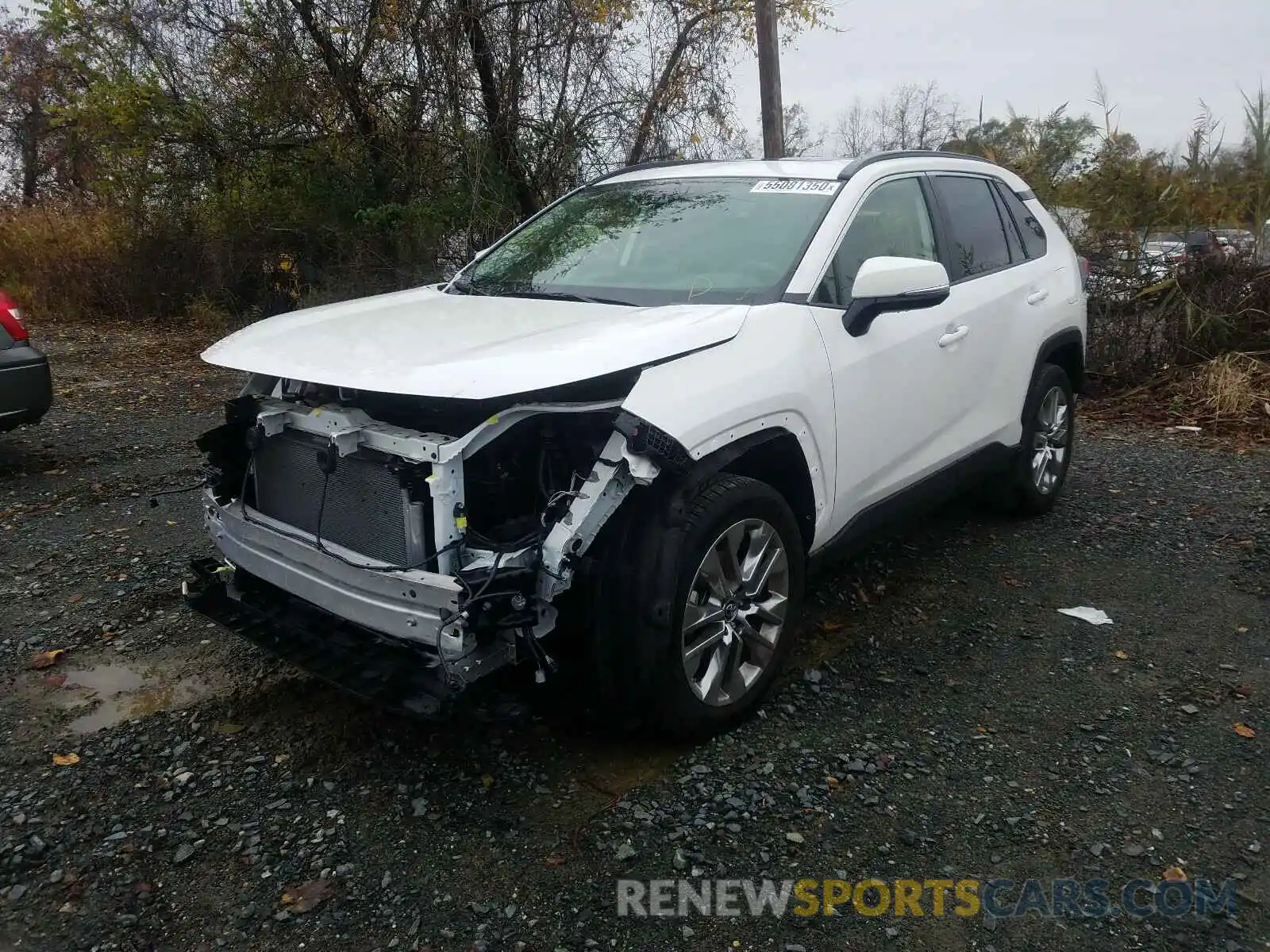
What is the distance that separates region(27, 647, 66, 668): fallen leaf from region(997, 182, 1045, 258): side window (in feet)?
15.4

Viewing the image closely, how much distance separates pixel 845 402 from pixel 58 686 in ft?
9.86

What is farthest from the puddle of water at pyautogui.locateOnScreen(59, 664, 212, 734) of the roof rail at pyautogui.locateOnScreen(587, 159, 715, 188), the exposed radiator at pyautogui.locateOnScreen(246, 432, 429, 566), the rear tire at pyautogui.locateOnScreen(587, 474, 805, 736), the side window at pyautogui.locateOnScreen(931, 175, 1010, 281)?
the side window at pyautogui.locateOnScreen(931, 175, 1010, 281)

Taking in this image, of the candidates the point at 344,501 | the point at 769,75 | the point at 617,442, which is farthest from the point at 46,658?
the point at 769,75

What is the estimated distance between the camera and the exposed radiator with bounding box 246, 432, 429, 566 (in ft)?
9.37

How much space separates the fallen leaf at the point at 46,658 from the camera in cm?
378

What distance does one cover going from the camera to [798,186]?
390 centimetres

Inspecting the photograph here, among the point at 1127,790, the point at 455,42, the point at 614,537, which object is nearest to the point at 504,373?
the point at 614,537

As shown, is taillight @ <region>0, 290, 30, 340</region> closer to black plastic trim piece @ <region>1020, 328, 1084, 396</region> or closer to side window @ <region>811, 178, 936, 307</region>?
side window @ <region>811, 178, 936, 307</region>

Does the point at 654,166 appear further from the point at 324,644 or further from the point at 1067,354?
the point at 324,644

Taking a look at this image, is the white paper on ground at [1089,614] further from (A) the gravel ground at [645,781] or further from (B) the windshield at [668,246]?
(B) the windshield at [668,246]

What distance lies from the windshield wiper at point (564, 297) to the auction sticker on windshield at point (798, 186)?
2.78 feet

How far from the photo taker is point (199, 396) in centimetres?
890

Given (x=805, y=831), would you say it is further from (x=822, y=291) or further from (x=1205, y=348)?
(x=1205, y=348)

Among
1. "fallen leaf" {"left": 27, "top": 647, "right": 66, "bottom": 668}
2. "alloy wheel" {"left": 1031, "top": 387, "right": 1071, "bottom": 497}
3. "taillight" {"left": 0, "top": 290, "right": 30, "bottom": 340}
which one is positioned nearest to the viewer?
"fallen leaf" {"left": 27, "top": 647, "right": 66, "bottom": 668}
